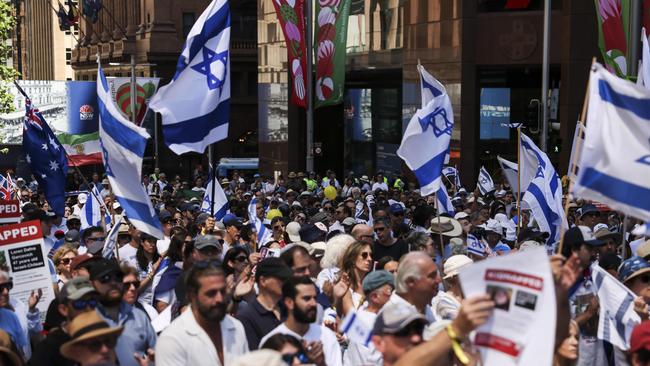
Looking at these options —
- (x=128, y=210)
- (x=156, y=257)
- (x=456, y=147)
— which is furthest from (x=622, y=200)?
(x=456, y=147)

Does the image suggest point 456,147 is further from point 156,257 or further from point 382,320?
point 382,320

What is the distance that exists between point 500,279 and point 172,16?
224ft

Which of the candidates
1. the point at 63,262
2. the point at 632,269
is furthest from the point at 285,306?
the point at 63,262

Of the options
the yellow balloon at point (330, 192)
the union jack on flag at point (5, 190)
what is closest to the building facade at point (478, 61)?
the yellow balloon at point (330, 192)

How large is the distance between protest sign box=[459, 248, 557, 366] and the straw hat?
6.86 feet

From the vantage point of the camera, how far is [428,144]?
45.8ft

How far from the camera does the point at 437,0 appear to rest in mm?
36281

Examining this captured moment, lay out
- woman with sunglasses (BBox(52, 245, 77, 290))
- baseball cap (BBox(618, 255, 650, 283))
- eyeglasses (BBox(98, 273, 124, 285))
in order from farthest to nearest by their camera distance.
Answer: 1. woman with sunglasses (BBox(52, 245, 77, 290))
2. baseball cap (BBox(618, 255, 650, 283))
3. eyeglasses (BBox(98, 273, 124, 285))

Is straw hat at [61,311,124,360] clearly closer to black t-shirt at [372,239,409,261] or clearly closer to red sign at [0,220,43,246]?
red sign at [0,220,43,246]

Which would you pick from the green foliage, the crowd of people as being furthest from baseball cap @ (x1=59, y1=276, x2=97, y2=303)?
the green foliage

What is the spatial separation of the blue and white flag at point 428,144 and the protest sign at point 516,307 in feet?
27.2

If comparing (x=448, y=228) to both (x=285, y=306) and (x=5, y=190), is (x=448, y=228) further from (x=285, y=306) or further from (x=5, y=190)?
(x=5, y=190)

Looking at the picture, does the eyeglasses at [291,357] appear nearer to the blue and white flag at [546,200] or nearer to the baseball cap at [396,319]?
the baseball cap at [396,319]

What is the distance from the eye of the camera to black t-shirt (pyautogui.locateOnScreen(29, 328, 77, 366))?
6.88 meters
